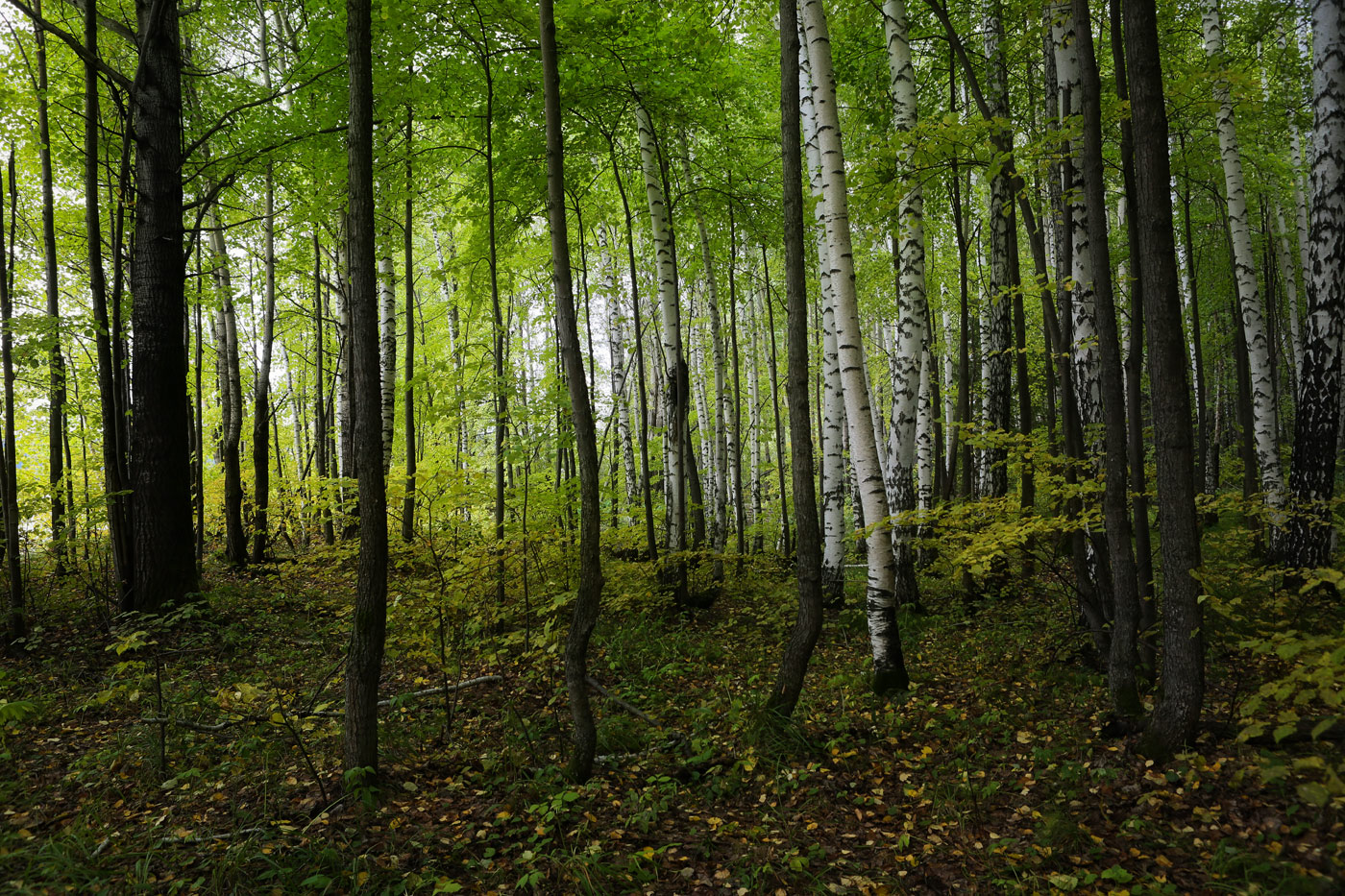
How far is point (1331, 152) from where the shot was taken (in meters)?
6.41

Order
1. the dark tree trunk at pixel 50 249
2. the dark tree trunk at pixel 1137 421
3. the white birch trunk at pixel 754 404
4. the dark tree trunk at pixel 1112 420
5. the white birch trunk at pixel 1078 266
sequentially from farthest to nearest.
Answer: the white birch trunk at pixel 754 404, the dark tree trunk at pixel 50 249, the white birch trunk at pixel 1078 266, the dark tree trunk at pixel 1137 421, the dark tree trunk at pixel 1112 420

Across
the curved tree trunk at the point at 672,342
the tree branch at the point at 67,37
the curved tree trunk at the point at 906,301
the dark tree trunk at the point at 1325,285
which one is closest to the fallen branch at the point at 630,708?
the curved tree trunk at the point at 672,342

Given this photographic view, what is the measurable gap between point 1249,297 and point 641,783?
31.6ft

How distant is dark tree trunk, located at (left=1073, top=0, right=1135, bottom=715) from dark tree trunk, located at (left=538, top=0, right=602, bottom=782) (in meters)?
3.16

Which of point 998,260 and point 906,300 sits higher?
point 998,260

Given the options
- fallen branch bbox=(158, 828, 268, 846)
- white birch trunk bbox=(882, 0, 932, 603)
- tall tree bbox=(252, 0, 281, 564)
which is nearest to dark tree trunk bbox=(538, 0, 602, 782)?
fallen branch bbox=(158, 828, 268, 846)

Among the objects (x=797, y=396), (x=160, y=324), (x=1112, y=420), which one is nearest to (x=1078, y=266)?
(x=1112, y=420)

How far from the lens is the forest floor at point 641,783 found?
304 cm

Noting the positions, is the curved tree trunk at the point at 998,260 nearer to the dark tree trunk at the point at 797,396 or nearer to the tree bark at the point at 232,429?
the dark tree trunk at the point at 797,396

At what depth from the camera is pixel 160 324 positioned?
7.29m

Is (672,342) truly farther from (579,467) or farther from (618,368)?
(618,368)

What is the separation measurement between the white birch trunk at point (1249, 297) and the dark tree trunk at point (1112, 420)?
6058 mm

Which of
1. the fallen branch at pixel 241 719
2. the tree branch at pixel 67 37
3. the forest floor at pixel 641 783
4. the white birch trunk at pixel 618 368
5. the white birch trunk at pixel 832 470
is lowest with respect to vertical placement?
the forest floor at pixel 641 783

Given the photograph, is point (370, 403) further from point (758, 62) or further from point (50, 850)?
point (758, 62)
